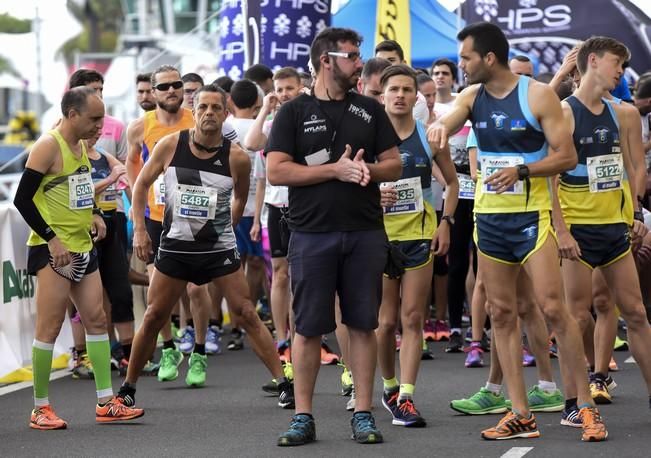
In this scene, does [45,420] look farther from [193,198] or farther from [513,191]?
[513,191]

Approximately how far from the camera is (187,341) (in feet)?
40.5

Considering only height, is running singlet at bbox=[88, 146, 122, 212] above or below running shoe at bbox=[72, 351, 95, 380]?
above

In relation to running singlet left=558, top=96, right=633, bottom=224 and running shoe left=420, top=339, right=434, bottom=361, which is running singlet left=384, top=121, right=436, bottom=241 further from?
running shoe left=420, top=339, right=434, bottom=361

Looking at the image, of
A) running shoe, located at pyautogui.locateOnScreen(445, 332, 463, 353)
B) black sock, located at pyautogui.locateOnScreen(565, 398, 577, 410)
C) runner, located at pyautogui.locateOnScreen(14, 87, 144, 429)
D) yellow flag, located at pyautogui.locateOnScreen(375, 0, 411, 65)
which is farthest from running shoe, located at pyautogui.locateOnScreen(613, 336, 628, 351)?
yellow flag, located at pyautogui.locateOnScreen(375, 0, 411, 65)

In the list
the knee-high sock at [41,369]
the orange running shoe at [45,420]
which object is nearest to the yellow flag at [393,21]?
the knee-high sock at [41,369]

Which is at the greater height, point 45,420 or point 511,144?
point 511,144

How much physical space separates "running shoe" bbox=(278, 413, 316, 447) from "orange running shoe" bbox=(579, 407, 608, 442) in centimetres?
144

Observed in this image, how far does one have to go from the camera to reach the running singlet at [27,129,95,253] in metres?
8.55

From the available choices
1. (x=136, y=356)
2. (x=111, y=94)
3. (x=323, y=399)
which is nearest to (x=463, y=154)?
(x=323, y=399)

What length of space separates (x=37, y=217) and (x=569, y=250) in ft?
10.1

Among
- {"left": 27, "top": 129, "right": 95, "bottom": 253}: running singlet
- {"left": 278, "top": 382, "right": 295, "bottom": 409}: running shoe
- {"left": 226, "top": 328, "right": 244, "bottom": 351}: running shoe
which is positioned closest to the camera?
{"left": 27, "top": 129, "right": 95, "bottom": 253}: running singlet

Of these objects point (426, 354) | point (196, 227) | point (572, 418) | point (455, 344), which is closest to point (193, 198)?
point (196, 227)

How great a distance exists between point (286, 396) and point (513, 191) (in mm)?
2322

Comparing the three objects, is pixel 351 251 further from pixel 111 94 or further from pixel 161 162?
pixel 111 94
